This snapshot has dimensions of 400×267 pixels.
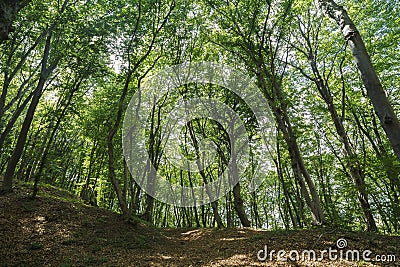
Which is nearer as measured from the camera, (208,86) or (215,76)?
(215,76)

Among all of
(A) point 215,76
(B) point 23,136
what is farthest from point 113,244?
(A) point 215,76

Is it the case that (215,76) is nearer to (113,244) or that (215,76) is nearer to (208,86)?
(208,86)

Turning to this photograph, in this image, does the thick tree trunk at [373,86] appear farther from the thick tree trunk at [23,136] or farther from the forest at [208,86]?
the thick tree trunk at [23,136]

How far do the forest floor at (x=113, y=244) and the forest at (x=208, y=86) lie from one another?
1208 mm

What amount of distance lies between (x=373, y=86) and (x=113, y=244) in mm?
9080

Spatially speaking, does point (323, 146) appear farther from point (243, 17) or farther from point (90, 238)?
point (90, 238)

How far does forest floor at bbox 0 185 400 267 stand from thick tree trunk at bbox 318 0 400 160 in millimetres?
4479

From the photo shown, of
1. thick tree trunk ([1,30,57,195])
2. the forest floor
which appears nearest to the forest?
thick tree trunk ([1,30,57,195])

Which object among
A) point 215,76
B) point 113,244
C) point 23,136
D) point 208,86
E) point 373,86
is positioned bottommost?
point 113,244

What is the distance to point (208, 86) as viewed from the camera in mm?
16469

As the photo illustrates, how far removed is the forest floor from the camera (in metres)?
6.77

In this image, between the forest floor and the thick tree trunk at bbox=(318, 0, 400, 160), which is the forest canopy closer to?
→ the forest floor

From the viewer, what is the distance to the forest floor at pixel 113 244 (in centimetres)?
677

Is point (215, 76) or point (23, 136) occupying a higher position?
point (215, 76)
